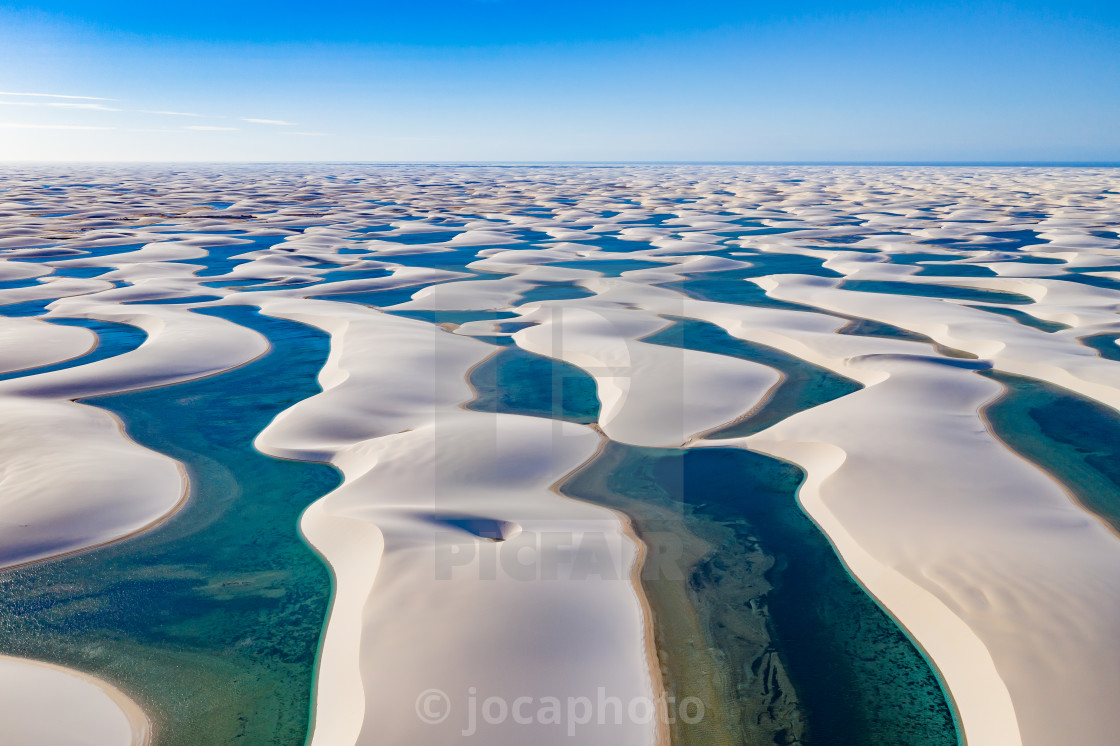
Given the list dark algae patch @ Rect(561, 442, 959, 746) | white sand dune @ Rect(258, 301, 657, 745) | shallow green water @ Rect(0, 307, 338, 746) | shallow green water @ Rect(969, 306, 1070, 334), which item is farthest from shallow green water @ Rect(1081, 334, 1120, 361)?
shallow green water @ Rect(0, 307, 338, 746)

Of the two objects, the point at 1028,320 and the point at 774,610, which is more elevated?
the point at 1028,320

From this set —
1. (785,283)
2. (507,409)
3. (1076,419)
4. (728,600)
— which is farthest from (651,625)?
(785,283)

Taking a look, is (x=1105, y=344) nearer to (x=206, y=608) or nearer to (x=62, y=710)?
(x=206, y=608)

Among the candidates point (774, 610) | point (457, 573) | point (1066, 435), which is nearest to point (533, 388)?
point (457, 573)

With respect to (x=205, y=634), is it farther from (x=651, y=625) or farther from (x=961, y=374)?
(x=961, y=374)

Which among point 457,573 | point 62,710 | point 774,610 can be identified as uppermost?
point 457,573

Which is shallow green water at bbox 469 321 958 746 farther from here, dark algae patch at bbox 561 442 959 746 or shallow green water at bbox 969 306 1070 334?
shallow green water at bbox 969 306 1070 334
